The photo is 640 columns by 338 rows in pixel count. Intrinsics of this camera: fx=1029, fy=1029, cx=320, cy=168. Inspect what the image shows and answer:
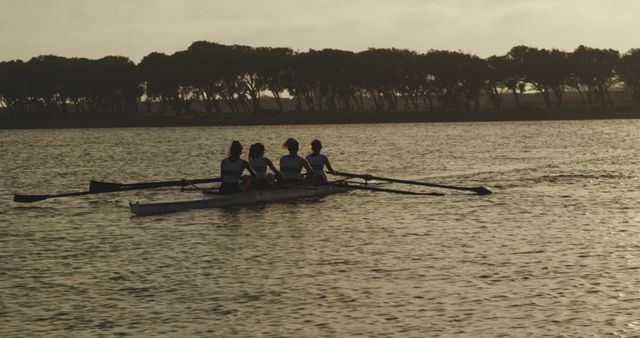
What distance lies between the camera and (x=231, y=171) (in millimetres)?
33781

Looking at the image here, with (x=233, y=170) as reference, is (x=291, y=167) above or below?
below

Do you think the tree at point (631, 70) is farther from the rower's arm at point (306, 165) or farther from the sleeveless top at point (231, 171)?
the sleeveless top at point (231, 171)

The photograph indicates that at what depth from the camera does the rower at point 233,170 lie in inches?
1300

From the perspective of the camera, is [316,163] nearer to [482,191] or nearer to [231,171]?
[231,171]

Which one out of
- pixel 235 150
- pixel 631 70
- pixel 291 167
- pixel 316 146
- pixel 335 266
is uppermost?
pixel 631 70

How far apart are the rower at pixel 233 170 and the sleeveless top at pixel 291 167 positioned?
2.12 meters

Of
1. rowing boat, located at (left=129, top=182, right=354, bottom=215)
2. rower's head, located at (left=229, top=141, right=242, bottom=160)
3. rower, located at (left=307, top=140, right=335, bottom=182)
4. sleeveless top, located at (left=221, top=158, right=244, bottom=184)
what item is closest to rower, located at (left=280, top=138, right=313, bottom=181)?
rowing boat, located at (left=129, top=182, right=354, bottom=215)

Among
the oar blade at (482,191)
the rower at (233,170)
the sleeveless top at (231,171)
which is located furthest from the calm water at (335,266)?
the sleeveless top at (231,171)

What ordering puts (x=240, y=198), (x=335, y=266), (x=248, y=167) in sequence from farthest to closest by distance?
(x=240, y=198) → (x=248, y=167) → (x=335, y=266)

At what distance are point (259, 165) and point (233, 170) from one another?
6.36 feet

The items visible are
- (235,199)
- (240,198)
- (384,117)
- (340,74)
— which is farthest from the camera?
(384,117)

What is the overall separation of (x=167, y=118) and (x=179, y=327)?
172 m

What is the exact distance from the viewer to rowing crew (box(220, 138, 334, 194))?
33.5m

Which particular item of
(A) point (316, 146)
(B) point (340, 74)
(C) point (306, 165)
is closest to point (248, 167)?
(C) point (306, 165)
